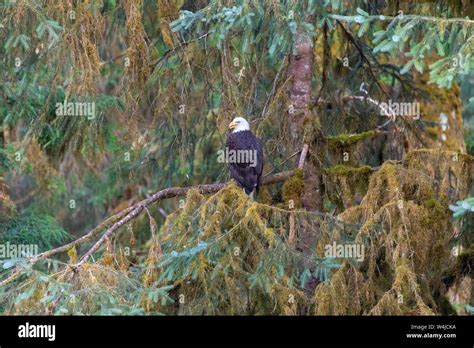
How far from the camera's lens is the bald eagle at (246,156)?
28.4 feet

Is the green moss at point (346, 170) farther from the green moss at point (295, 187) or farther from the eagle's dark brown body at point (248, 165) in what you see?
the eagle's dark brown body at point (248, 165)

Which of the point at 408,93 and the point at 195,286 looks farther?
the point at 408,93

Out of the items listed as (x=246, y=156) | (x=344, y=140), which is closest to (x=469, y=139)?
(x=344, y=140)

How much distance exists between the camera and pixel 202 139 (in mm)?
10359

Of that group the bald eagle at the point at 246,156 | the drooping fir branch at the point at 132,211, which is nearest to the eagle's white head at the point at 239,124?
the bald eagle at the point at 246,156

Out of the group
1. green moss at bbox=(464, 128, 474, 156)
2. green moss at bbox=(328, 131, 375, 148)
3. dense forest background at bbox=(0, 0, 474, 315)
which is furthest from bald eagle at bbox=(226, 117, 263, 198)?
green moss at bbox=(464, 128, 474, 156)

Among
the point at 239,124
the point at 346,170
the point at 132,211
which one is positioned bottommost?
the point at 132,211

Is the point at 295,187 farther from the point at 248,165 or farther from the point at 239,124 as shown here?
the point at 239,124

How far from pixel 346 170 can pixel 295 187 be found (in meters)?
0.47

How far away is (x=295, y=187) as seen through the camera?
8.20 meters
